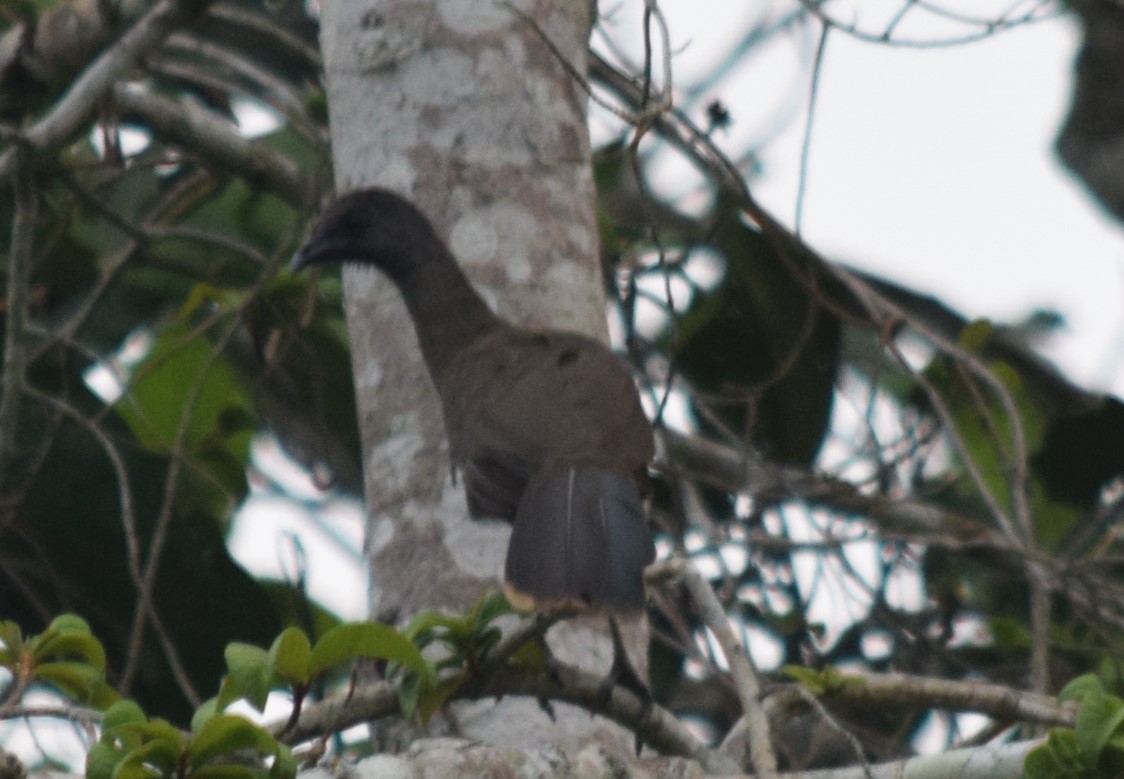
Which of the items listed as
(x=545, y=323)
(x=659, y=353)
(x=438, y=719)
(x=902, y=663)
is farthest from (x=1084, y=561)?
(x=438, y=719)

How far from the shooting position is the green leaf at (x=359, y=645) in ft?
6.31

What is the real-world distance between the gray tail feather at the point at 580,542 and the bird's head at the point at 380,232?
0.56 m

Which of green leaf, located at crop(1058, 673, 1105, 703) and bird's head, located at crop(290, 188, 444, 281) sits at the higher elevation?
bird's head, located at crop(290, 188, 444, 281)

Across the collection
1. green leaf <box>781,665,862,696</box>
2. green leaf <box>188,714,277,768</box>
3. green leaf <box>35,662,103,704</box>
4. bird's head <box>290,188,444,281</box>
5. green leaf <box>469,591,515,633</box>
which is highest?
bird's head <box>290,188,444,281</box>

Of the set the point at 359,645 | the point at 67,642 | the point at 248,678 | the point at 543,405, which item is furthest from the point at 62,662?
the point at 543,405

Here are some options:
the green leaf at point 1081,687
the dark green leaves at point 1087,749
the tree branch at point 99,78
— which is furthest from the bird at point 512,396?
the dark green leaves at point 1087,749

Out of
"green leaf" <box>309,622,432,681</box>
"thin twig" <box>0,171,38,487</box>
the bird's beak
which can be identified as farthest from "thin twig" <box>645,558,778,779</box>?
"thin twig" <box>0,171,38,487</box>

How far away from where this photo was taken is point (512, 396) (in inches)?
137

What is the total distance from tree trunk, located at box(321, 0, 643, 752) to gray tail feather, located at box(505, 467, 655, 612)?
149mm

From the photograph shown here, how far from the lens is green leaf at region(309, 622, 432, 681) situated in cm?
192

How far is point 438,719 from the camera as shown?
2.81 meters

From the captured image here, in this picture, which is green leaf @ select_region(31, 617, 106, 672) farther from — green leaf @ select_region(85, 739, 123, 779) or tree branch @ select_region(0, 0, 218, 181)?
tree branch @ select_region(0, 0, 218, 181)

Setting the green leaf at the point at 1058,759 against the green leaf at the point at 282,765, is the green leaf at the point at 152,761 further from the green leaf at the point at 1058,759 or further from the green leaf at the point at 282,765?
the green leaf at the point at 1058,759

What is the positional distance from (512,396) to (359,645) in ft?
5.14
